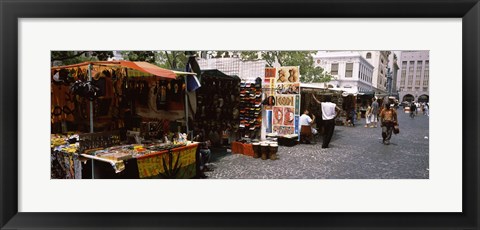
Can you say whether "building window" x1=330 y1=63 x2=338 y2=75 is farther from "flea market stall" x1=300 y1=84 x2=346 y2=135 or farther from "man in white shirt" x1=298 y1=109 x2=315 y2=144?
"man in white shirt" x1=298 y1=109 x2=315 y2=144

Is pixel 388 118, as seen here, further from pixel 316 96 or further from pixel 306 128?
pixel 316 96

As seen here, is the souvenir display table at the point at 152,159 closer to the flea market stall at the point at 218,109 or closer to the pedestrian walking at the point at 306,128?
the flea market stall at the point at 218,109

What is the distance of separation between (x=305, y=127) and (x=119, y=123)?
14.9 feet

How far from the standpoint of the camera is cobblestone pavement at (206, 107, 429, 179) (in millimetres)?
3148

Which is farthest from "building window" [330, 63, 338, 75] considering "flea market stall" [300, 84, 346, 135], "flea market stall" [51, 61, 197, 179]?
"flea market stall" [51, 61, 197, 179]

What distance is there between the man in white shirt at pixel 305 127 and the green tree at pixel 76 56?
16.9 ft

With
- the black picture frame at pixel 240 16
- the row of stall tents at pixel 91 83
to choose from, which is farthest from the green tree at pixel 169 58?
the black picture frame at pixel 240 16

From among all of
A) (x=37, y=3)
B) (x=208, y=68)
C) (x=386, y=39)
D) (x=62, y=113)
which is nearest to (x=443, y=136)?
(x=386, y=39)

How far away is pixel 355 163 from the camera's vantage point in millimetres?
4438

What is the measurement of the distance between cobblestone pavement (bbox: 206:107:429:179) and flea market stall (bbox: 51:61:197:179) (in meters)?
0.71

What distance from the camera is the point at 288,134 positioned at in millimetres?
6496

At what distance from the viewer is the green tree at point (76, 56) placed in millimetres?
2852

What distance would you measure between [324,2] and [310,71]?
9.79 ft

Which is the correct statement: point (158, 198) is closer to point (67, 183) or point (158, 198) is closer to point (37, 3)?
point (67, 183)
